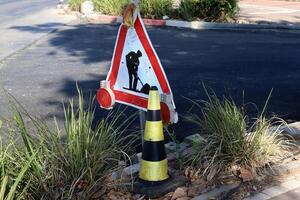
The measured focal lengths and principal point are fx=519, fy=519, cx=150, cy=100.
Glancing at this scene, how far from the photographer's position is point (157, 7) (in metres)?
17.2

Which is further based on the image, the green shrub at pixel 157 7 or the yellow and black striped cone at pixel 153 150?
the green shrub at pixel 157 7

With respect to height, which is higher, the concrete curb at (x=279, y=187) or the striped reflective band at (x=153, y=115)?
the striped reflective band at (x=153, y=115)

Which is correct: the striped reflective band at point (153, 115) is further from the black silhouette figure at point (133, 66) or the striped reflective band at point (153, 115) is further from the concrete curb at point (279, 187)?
the concrete curb at point (279, 187)

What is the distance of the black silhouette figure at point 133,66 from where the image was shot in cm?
418

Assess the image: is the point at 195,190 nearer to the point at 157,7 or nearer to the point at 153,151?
the point at 153,151

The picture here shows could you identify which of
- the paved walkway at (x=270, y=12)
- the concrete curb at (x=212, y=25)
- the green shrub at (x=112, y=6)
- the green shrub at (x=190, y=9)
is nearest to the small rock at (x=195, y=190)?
the concrete curb at (x=212, y=25)

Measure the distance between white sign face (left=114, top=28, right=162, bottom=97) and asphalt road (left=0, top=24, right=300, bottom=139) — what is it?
1.56 m

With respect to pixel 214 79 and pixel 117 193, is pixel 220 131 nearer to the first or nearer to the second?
pixel 117 193

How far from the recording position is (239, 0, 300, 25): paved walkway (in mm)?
16141

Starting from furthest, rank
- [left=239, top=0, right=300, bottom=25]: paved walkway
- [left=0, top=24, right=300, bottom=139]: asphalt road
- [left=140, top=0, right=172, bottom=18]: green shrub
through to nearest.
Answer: [left=140, top=0, right=172, bottom=18]: green shrub → [left=239, top=0, right=300, bottom=25]: paved walkway → [left=0, top=24, right=300, bottom=139]: asphalt road

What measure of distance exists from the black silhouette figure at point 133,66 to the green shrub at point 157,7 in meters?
13.2

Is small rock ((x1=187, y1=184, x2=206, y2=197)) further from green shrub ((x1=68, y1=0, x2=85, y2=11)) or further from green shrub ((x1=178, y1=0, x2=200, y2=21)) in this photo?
green shrub ((x1=68, y1=0, x2=85, y2=11))

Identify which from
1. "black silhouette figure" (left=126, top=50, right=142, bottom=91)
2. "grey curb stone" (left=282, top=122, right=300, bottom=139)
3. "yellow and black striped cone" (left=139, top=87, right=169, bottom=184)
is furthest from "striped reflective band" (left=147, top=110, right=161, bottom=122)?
"grey curb stone" (left=282, top=122, right=300, bottom=139)

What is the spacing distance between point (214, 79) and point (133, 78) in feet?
13.7
